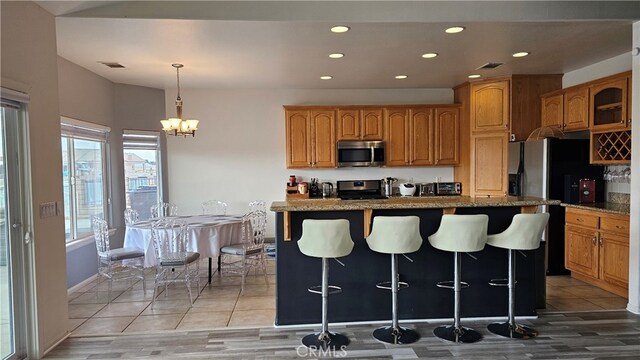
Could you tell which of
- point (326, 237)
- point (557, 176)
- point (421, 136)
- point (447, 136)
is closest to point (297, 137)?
point (421, 136)

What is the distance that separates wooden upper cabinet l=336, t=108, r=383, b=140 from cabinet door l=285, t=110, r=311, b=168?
0.50 m

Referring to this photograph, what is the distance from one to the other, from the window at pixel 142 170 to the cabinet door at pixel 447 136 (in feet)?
14.4

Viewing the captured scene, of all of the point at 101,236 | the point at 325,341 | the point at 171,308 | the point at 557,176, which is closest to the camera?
the point at 325,341

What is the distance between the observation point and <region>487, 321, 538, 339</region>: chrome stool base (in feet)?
10.7

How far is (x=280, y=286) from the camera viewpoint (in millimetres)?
3523

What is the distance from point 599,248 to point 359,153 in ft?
10.8

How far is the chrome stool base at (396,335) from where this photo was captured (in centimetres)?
321

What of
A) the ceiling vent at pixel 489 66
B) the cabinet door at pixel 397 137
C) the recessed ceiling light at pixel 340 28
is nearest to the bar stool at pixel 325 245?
the recessed ceiling light at pixel 340 28

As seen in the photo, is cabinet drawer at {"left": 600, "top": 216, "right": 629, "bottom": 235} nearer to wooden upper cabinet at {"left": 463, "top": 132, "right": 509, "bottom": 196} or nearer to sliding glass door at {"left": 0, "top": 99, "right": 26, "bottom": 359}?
wooden upper cabinet at {"left": 463, "top": 132, "right": 509, "bottom": 196}

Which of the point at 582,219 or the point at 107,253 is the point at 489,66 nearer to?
the point at 582,219

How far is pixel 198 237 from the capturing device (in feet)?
15.0

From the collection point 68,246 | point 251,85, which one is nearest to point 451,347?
point 68,246

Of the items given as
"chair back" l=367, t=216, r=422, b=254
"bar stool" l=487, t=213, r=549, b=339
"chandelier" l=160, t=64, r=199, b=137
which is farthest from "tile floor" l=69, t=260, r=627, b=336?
"chandelier" l=160, t=64, r=199, b=137

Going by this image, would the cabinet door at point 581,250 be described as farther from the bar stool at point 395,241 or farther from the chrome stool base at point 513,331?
the bar stool at point 395,241
